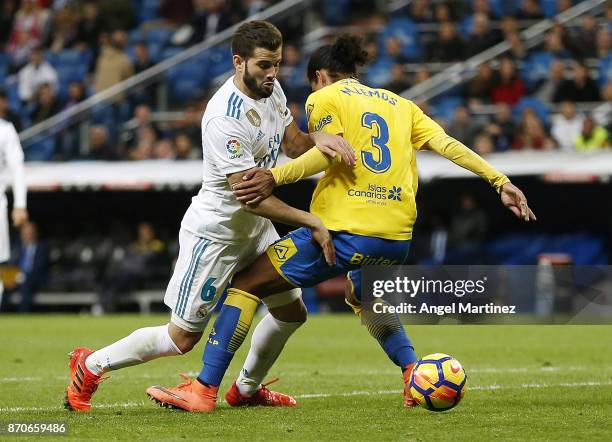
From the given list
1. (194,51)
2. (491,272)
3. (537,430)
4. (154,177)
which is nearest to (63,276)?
(154,177)

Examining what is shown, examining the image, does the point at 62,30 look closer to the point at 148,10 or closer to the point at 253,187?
the point at 148,10

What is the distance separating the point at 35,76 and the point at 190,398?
52.8 ft

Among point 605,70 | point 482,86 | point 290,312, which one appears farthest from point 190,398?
point 605,70

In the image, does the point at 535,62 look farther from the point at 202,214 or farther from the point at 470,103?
the point at 202,214

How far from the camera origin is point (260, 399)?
7.71 m

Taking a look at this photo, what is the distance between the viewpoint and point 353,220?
23.2 feet

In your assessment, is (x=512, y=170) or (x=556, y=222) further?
(x=556, y=222)

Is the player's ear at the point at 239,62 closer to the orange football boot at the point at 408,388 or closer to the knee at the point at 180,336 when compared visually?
the knee at the point at 180,336

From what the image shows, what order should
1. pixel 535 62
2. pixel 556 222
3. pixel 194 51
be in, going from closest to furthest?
1. pixel 556 222
2. pixel 535 62
3. pixel 194 51

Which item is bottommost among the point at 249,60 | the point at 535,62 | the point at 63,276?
the point at 63,276

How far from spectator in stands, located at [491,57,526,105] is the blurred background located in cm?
2

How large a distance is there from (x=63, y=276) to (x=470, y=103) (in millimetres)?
7021

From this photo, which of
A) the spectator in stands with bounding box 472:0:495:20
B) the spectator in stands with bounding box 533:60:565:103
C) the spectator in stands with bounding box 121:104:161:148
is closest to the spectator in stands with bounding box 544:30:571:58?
the spectator in stands with bounding box 533:60:565:103

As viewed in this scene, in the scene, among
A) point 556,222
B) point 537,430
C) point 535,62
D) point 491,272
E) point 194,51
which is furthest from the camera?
point 194,51
